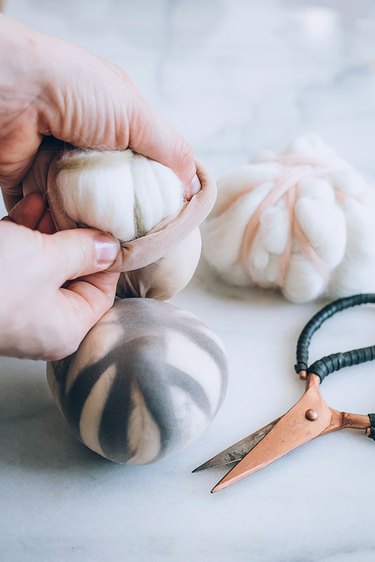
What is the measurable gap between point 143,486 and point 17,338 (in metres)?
0.20

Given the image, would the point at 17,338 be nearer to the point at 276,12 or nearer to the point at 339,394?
the point at 339,394

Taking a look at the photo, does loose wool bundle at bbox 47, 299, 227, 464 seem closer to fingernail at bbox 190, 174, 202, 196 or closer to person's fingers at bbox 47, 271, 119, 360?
person's fingers at bbox 47, 271, 119, 360

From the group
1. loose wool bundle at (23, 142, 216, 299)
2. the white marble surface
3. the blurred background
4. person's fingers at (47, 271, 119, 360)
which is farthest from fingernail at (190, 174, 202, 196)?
the blurred background

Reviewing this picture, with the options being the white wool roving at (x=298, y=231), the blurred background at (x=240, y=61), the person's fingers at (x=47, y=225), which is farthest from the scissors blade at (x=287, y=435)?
the blurred background at (x=240, y=61)

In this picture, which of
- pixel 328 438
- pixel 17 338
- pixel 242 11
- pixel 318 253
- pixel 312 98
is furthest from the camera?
pixel 242 11

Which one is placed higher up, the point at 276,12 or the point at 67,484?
the point at 276,12

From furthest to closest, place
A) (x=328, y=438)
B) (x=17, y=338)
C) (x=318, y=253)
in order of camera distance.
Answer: (x=318, y=253)
(x=328, y=438)
(x=17, y=338)

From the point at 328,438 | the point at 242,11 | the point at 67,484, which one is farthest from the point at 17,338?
the point at 242,11

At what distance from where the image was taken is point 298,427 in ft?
2.39

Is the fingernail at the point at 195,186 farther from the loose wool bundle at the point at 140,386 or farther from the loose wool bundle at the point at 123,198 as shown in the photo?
the loose wool bundle at the point at 140,386

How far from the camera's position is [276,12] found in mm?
1628

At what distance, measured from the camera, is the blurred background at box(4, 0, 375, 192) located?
127cm

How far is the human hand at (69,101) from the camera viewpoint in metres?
0.66

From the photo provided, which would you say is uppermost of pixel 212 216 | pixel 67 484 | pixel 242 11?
pixel 242 11
